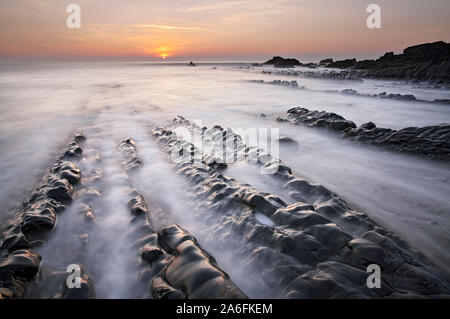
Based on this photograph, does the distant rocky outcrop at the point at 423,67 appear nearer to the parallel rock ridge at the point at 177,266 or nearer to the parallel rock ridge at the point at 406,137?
the parallel rock ridge at the point at 406,137

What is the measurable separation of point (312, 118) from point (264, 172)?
3.87 m

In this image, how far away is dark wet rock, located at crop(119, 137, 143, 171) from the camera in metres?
3.97

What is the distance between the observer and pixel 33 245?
2189mm

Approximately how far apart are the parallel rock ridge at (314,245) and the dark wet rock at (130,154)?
4.54 feet

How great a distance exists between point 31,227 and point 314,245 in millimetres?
2563

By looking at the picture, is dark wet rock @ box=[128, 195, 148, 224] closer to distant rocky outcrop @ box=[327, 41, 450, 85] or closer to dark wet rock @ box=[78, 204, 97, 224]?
dark wet rock @ box=[78, 204, 97, 224]

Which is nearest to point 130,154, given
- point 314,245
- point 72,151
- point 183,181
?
point 72,151

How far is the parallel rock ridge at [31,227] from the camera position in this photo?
1800 millimetres

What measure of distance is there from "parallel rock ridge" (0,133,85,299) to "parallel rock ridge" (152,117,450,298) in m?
1.47

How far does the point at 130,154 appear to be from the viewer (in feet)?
14.4

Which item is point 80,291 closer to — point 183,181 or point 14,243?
point 14,243

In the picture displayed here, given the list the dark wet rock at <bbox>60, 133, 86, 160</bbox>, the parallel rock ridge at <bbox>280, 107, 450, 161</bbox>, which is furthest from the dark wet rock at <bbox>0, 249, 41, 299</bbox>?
the parallel rock ridge at <bbox>280, 107, 450, 161</bbox>
